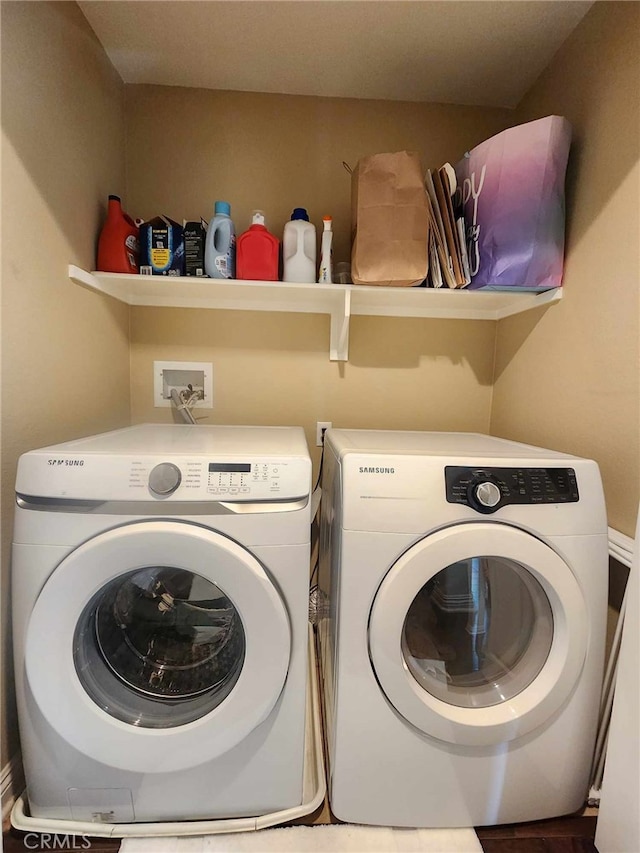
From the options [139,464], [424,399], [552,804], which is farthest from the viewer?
[424,399]

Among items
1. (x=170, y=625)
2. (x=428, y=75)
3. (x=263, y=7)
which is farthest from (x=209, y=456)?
(x=428, y=75)

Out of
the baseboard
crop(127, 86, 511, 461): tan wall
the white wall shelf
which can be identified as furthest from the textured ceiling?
the baseboard

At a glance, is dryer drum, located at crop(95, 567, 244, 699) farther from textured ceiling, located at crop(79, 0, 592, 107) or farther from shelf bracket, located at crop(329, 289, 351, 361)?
textured ceiling, located at crop(79, 0, 592, 107)

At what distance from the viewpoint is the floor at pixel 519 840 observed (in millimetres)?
991

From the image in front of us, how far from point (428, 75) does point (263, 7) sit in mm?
578

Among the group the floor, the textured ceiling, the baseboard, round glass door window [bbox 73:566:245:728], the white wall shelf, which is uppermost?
the textured ceiling

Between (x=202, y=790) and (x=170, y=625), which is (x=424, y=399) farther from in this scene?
(x=202, y=790)

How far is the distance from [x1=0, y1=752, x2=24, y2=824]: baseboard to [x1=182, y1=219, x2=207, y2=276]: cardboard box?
1389 millimetres

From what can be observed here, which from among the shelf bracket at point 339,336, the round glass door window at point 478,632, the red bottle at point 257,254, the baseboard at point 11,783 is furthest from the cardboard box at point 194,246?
the baseboard at point 11,783

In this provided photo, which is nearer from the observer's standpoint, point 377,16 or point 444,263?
point 377,16

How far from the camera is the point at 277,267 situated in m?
1.42

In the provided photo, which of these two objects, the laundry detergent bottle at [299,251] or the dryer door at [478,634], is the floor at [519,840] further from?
the laundry detergent bottle at [299,251]

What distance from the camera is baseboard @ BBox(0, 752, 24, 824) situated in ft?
3.38

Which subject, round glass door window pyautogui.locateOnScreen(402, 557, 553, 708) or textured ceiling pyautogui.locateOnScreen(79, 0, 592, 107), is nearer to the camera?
round glass door window pyautogui.locateOnScreen(402, 557, 553, 708)
